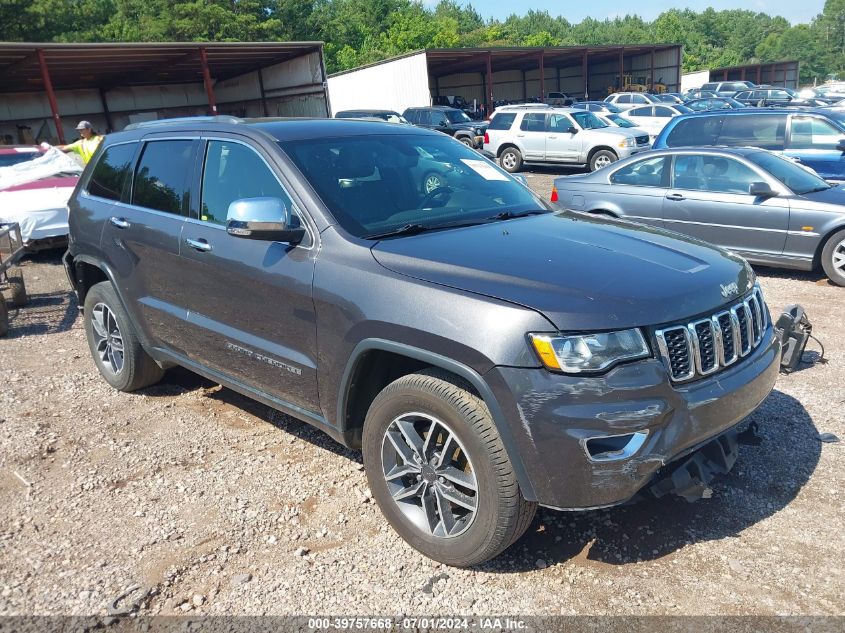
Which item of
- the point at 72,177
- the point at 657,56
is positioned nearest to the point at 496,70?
the point at 657,56

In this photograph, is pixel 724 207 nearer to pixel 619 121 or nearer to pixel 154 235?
pixel 154 235

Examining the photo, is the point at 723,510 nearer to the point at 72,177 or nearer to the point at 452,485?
the point at 452,485

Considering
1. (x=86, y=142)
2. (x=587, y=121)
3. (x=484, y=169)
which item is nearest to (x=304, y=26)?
(x=587, y=121)

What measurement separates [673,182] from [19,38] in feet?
126

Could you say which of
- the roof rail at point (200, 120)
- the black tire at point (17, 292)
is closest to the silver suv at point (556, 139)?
the black tire at point (17, 292)

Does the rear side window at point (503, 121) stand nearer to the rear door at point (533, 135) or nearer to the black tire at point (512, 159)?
the rear door at point (533, 135)

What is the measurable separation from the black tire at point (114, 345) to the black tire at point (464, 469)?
234 cm

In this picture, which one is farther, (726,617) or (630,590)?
(630,590)

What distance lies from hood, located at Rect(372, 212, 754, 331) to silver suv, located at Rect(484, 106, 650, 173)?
14.3 meters

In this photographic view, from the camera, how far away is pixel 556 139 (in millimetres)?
17766

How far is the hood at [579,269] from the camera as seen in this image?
255cm

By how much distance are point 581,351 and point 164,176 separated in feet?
9.75

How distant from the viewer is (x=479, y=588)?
279cm

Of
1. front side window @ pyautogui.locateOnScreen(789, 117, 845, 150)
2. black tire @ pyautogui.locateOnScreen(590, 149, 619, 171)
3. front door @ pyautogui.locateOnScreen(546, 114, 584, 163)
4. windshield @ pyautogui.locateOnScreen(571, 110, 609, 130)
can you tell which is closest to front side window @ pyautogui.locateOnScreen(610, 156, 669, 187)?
front side window @ pyautogui.locateOnScreen(789, 117, 845, 150)
